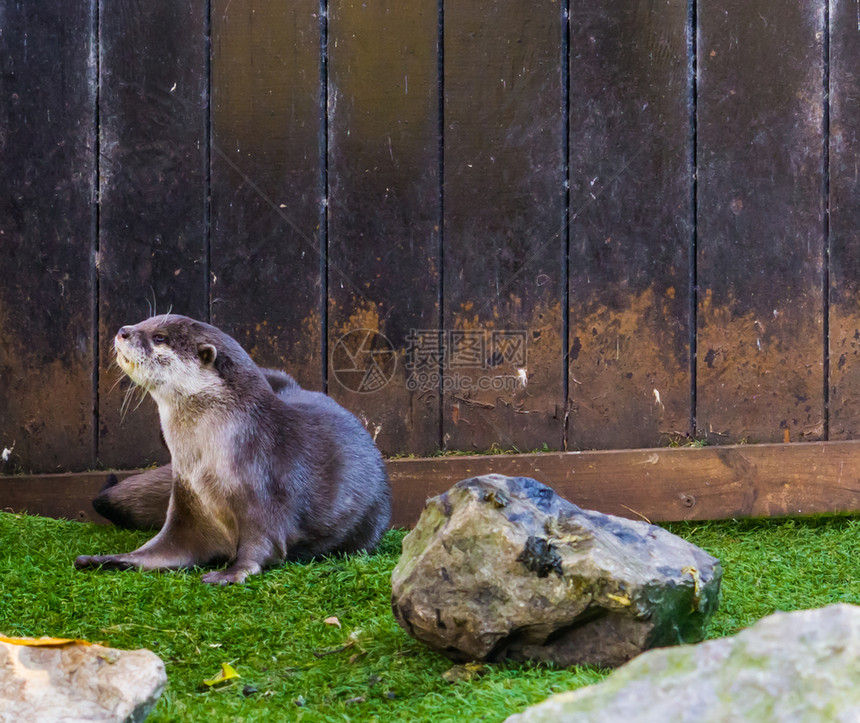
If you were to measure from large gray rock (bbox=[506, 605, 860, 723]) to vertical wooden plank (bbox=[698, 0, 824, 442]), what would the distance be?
230 cm

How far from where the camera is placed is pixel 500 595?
67.7 inches

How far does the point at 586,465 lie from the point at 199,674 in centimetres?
168

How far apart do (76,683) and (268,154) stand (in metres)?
2.19

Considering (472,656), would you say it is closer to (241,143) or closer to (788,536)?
(788,536)

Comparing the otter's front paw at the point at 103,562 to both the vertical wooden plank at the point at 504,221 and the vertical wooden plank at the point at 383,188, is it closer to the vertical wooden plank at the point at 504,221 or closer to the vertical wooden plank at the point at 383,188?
the vertical wooden plank at the point at 383,188

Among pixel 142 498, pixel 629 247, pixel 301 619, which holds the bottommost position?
pixel 301 619

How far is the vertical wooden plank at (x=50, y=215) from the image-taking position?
3.25 metres

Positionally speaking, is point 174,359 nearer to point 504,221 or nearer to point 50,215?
point 50,215

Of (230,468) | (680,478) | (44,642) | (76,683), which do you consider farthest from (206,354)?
(680,478)

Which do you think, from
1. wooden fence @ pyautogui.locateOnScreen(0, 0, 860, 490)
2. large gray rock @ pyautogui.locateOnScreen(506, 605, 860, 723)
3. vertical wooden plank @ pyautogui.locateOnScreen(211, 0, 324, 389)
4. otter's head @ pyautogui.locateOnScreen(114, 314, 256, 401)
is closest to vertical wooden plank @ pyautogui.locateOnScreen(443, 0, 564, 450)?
wooden fence @ pyautogui.locateOnScreen(0, 0, 860, 490)

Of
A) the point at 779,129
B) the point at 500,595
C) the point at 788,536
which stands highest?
the point at 779,129

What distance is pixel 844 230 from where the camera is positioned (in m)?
3.23

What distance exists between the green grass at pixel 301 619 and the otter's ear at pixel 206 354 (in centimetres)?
60

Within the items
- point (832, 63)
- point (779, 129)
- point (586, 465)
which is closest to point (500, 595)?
point (586, 465)
